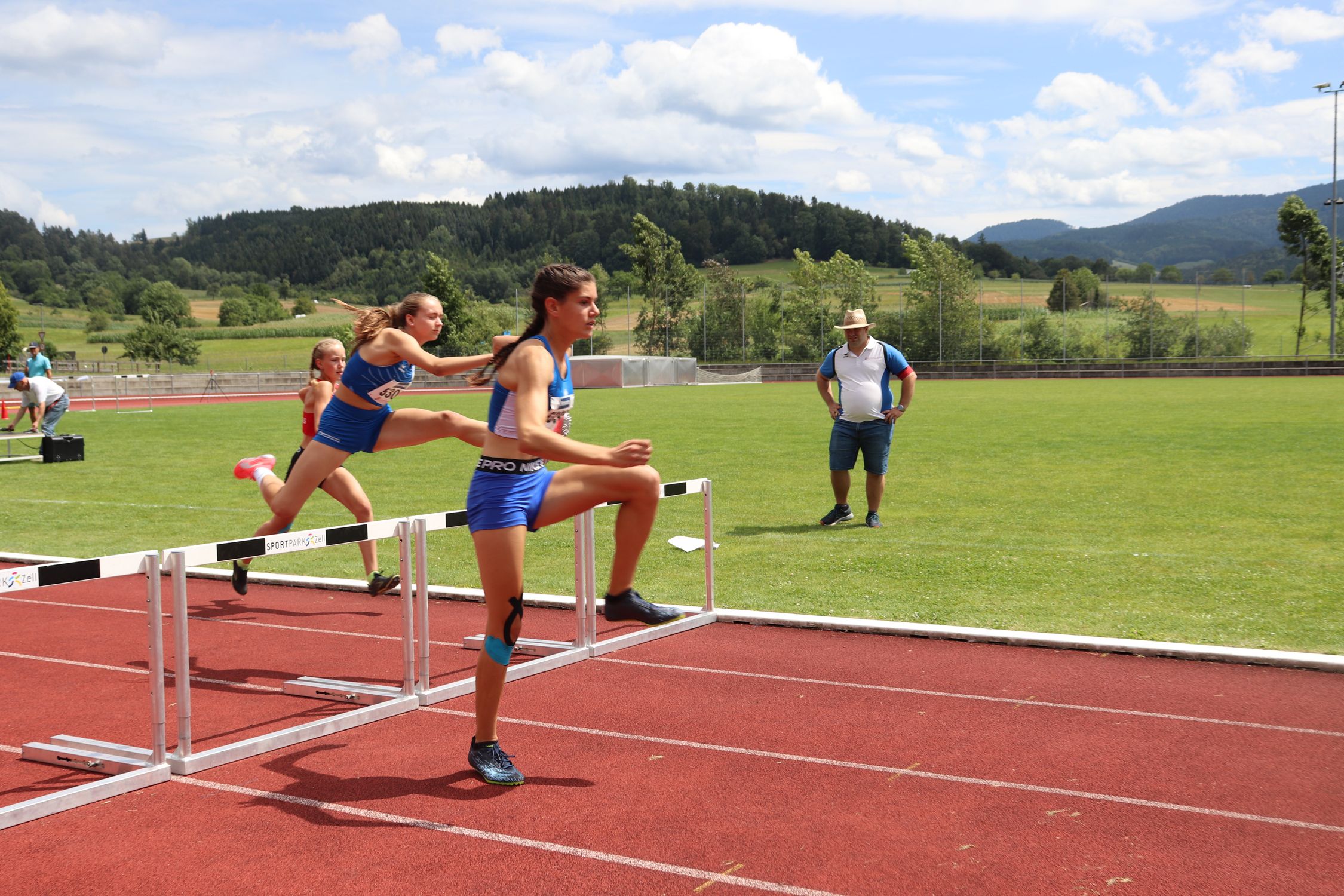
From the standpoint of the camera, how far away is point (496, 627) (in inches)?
187

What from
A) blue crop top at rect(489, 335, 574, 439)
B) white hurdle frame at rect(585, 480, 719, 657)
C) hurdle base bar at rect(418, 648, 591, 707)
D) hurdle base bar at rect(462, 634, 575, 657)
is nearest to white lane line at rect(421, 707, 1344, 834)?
hurdle base bar at rect(418, 648, 591, 707)

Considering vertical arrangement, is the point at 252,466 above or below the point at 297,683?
above

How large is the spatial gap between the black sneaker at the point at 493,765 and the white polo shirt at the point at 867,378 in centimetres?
767

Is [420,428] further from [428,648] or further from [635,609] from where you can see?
[635,609]

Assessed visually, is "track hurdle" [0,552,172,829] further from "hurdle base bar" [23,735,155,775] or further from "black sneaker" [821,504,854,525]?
"black sneaker" [821,504,854,525]

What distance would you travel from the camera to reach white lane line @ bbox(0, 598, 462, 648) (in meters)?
7.59

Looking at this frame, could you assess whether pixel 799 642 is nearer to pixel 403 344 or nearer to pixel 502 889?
pixel 403 344


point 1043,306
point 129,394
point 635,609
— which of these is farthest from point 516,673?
point 1043,306

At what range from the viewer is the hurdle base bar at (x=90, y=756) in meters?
5.00

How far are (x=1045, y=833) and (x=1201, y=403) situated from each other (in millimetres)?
32780

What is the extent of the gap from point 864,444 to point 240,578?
642 centimetres

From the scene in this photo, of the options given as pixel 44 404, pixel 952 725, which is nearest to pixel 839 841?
pixel 952 725

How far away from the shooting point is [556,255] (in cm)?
15275

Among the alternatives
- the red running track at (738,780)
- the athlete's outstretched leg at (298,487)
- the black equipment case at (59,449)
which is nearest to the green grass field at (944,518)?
the black equipment case at (59,449)
